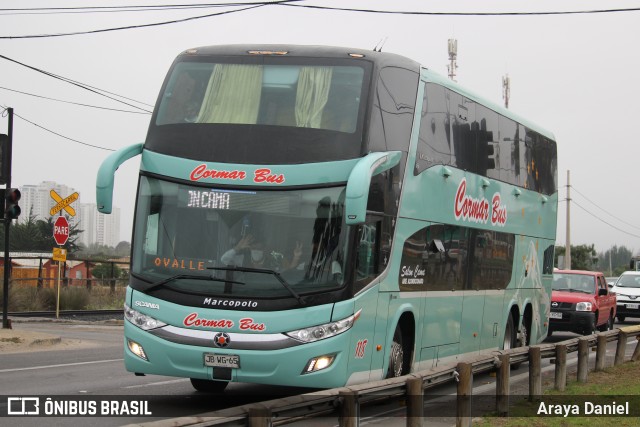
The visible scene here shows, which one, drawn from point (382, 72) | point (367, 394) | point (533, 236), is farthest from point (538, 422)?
point (533, 236)

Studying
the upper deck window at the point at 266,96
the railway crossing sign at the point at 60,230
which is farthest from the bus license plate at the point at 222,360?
the railway crossing sign at the point at 60,230

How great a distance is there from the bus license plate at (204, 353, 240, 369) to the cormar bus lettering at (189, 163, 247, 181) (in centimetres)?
196

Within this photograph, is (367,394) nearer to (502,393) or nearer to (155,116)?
(502,393)

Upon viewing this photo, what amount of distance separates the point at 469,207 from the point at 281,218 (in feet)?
16.1

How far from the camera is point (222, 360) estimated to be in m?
10.7

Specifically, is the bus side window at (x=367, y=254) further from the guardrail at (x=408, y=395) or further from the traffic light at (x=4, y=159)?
the traffic light at (x=4, y=159)

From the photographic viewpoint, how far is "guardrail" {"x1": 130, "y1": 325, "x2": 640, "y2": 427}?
7.23 m

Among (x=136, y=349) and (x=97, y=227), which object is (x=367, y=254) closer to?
(x=136, y=349)

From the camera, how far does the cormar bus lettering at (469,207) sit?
14766 millimetres

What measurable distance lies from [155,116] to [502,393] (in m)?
5.24

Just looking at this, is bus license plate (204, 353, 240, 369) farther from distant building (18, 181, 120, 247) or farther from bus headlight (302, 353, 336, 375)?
distant building (18, 181, 120, 247)

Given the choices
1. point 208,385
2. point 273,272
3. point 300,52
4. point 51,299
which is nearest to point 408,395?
point 273,272

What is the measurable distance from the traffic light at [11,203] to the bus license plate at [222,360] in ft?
37.3

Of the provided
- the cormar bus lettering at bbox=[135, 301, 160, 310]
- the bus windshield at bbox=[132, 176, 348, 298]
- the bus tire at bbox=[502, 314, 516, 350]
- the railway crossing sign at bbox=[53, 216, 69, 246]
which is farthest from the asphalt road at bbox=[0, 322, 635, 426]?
the railway crossing sign at bbox=[53, 216, 69, 246]
